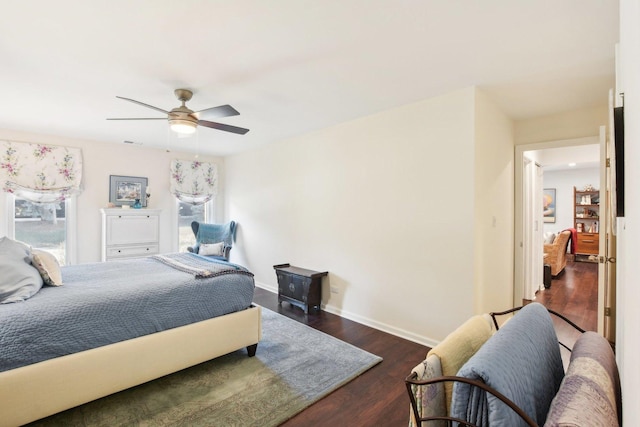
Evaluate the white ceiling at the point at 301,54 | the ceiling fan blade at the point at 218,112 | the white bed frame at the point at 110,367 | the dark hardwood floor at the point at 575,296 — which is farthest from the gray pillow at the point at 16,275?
the dark hardwood floor at the point at 575,296

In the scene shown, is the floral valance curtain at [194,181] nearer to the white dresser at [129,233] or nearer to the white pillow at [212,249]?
the white dresser at [129,233]

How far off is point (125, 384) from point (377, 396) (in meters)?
1.78

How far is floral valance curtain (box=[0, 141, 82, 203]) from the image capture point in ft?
13.1

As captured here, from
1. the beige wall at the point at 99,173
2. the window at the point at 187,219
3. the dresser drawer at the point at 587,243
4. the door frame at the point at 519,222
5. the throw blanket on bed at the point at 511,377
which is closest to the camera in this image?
the throw blanket on bed at the point at 511,377

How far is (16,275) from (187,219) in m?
3.80

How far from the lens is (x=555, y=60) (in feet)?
7.35

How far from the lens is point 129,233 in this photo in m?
4.73

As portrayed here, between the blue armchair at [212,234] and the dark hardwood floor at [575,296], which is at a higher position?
the blue armchair at [212,234]

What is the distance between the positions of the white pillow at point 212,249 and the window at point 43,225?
1868 mm

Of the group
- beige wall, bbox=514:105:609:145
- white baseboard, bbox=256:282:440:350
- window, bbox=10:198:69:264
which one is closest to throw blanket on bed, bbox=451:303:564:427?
white baseboard, bbox=256:282:440:350

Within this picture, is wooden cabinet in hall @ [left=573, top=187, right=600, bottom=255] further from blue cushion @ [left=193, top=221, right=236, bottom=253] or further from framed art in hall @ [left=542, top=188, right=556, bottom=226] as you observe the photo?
blue cushion @ [left=193, top=221, right=236, bottom=253]

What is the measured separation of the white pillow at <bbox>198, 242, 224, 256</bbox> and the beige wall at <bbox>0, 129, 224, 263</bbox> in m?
0.79

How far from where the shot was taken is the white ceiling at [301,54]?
1.70 meters

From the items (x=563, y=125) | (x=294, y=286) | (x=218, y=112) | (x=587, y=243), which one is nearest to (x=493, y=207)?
(x=563, y=125)
